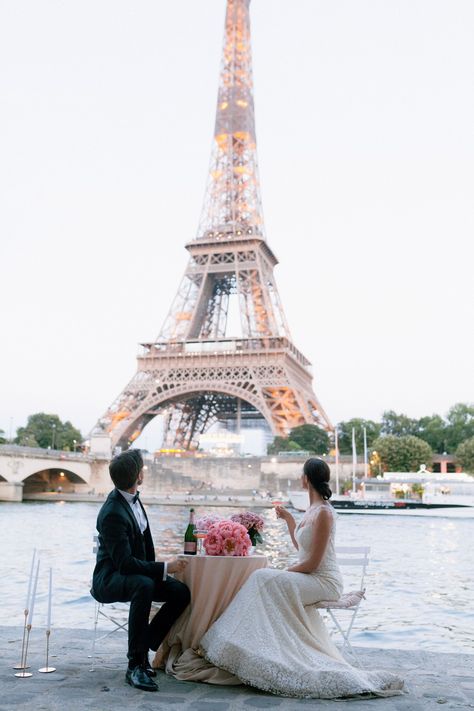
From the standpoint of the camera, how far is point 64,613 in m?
10.4

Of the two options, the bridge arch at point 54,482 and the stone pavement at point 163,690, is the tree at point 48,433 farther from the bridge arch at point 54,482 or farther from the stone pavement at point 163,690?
the stone pavement at point 163,690

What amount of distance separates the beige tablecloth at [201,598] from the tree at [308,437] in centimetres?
5312

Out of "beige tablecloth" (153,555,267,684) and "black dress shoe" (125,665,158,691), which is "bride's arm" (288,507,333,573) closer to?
"beige tablecloth" (153,555,267,684)

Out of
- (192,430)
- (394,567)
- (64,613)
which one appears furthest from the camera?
(192,430)

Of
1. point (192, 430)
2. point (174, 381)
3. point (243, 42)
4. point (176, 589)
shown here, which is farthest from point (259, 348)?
point (176, 589)

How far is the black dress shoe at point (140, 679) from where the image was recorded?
5.16 metres

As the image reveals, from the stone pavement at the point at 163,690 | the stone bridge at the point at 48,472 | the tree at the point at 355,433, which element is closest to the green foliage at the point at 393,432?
the tree at the point at 355,433

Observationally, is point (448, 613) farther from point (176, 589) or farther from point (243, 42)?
point (243, 42)

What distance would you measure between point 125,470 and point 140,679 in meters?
1.43

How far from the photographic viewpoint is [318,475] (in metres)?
5.70

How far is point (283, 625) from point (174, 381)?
52.7 meters

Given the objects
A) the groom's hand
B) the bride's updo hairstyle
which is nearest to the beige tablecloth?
the groom's hand

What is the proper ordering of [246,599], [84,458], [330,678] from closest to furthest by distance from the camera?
[330,678] < [246,599] < [84,458]

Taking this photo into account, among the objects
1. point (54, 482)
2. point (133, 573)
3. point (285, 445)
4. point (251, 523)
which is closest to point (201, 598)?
point (133, 573)
